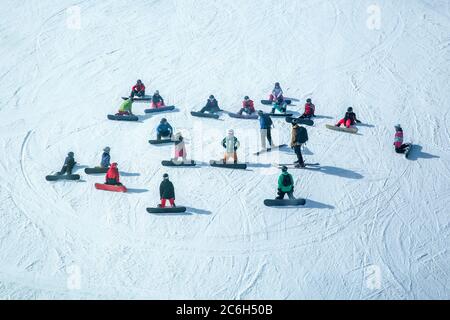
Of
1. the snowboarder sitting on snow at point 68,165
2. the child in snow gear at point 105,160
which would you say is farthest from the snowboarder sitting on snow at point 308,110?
the snowboarder sitting on snow at point 68,165

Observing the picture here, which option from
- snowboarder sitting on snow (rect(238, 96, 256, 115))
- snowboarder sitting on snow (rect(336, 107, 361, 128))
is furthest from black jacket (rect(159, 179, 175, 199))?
snowboarder sitting on snow (rect(336, 107, 361, 128))

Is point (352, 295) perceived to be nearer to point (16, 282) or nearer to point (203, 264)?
point (203, 264)

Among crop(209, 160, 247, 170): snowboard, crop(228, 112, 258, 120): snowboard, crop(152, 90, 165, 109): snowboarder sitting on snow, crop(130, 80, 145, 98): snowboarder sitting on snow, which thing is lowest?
crop(209, 160, 247, 170): snowboard

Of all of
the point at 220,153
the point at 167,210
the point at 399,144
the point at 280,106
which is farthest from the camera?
the point at 280,106

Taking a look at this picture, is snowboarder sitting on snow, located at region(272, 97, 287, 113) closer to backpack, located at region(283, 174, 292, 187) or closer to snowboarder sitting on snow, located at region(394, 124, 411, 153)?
snowboarder sitting on snow, located at region(394, 124, 411, 153)

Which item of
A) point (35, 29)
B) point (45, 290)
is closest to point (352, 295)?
point (45, 290)

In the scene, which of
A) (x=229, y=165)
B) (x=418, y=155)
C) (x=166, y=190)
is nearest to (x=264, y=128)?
(x=229, y=165)

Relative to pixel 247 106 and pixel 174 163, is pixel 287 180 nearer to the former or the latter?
pixel 174 163
